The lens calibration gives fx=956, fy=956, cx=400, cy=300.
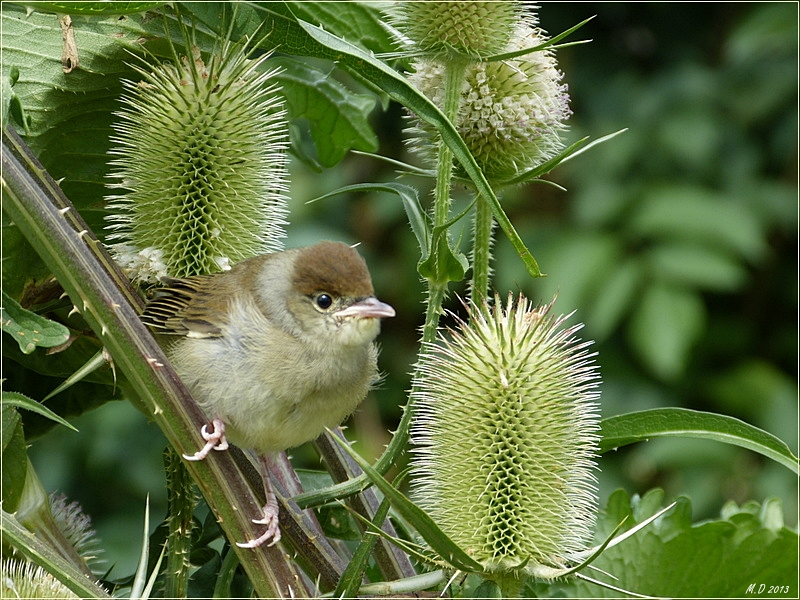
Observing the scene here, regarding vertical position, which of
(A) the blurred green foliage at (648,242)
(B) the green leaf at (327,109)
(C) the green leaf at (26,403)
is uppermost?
(B) the green leaf at (327,109)

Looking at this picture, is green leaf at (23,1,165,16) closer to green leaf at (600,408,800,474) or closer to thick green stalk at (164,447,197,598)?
thick green stalk at (164,447,197,598)

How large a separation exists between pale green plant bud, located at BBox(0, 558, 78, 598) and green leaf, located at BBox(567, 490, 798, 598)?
823mm

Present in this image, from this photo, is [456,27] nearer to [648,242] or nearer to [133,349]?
[133,349]

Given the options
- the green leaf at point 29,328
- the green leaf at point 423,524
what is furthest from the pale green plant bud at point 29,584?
the green leaf at point 423,524

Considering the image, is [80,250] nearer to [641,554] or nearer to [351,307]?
[351,307]

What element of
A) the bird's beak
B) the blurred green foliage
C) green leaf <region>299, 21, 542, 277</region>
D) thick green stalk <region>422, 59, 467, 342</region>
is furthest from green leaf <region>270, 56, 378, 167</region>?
the blurred green foliage

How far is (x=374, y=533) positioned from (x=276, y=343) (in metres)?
0.59

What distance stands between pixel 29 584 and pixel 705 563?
1.04 meters

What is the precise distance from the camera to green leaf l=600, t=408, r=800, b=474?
128 centimetres

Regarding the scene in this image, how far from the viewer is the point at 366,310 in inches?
64.8

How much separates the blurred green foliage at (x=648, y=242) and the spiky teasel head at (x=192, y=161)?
258cm

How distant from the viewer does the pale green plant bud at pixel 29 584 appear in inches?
46.1

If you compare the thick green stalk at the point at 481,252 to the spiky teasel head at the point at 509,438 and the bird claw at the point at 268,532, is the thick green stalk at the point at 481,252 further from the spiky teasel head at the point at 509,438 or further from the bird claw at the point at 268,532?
the bird claw at the point at 268,532

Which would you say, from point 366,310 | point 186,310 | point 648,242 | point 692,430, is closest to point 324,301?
point 366,310
